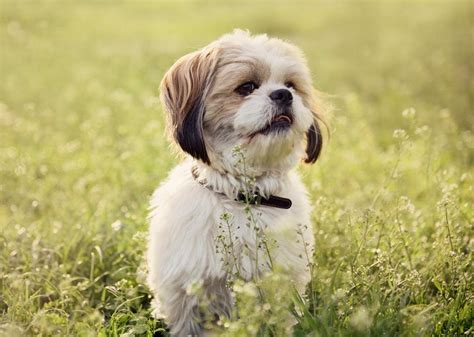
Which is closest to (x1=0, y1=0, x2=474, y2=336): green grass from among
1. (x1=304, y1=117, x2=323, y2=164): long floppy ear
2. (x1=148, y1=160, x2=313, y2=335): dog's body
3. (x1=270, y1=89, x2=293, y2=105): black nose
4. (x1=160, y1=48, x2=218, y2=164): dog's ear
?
(x1=148, y1=160, x2=313, y2=335): dog's body

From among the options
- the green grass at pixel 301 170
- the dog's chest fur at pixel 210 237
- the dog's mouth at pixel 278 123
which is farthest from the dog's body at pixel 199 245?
the dog's mouth at pixel 278 123

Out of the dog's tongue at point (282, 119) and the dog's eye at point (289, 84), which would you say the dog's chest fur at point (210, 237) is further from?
the dog's eye at point (289, 84)

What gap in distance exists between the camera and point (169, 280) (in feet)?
10.4

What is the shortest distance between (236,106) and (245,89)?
12cm

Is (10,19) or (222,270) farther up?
(222,270)

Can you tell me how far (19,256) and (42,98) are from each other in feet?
16.2

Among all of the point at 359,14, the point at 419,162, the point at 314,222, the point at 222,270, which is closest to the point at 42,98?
the point at 419,162

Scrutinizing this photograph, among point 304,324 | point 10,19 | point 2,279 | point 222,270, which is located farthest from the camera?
point 10,19

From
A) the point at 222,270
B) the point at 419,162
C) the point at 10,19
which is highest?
the point at 222,270

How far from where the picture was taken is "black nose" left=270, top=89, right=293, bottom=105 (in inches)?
125

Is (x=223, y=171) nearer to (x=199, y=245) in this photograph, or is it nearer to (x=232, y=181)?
(x=232, y=181)

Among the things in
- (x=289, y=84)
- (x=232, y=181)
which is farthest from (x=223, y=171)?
(x=289, y=84)

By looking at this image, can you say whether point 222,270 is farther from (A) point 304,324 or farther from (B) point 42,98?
(B) point 42,98

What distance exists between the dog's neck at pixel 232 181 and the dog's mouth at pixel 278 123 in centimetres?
25
